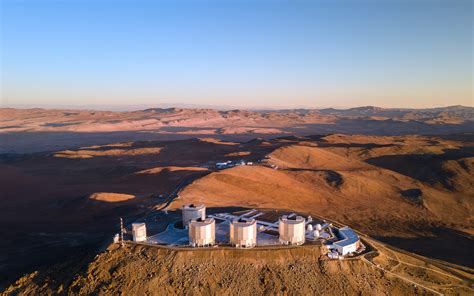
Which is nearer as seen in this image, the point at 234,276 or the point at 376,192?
the point at 234,276

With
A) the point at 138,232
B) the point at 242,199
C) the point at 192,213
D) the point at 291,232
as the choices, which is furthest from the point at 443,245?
the point at 138,232

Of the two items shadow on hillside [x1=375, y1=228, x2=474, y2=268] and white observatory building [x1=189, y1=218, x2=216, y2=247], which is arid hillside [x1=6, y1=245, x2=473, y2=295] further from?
shadow on hillside [x1=375, y1=228, x2=474, y2=268]

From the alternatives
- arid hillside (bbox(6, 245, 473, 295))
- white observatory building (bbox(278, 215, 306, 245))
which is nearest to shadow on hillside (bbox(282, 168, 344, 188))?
arid hillside (bbox(6, 245, 473, 295))

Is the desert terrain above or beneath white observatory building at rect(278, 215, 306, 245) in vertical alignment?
beneath

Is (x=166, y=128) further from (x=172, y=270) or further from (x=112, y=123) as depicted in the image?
(x=172, y=270)

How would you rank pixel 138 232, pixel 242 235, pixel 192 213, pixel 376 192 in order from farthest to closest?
pixel 376 192 → pixel 192 213 → pixel 138 232 → pixel 242 235

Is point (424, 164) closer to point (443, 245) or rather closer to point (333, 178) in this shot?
point (333, 178)

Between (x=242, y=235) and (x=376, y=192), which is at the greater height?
(x=242, y=235)

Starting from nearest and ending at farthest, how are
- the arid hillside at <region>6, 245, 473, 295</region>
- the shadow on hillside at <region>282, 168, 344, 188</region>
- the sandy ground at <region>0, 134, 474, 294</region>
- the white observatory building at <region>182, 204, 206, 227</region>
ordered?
the arid hillside at <region>6, 245, 473, 295</region>, the sandy ground at <region>0, 134, 474, 294</region>, the white observatory building at <region>182, 204, 206, 227</region>, the shadow on hillside at <region>282, 168, 344, 188</region>
